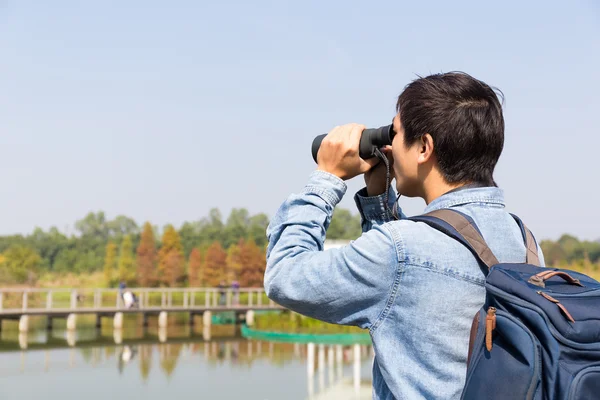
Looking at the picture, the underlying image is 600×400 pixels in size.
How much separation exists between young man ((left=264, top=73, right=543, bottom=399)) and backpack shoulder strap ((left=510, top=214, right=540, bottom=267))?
2 cm

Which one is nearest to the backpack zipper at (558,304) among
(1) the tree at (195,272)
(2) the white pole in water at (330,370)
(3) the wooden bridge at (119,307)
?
(2) the white pole in water at (330,370)

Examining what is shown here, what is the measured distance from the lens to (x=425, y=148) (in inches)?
48.6

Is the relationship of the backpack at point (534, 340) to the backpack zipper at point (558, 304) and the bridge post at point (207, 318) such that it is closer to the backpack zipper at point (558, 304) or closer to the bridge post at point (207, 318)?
the backpack zipper at point (558, 304)

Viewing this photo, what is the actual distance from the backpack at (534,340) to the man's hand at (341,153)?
366 mm

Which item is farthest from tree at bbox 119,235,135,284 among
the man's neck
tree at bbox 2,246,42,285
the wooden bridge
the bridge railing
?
the man's neck

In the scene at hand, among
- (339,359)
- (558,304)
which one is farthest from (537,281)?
(339,359)

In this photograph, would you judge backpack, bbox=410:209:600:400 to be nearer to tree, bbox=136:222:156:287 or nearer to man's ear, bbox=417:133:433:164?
man's ear, bbox=417:133:433:164

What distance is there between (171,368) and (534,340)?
13563 millimetres

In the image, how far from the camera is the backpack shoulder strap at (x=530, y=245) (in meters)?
1.25

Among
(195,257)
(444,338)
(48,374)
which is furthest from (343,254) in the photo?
(195,257)

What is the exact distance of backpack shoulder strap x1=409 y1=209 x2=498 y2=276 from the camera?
1.15 m

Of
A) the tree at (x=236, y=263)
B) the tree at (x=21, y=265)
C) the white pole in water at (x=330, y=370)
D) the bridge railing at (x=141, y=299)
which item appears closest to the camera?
the white pole in water at (x=330, y=370)

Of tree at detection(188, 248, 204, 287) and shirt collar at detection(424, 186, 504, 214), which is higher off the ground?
shirt collar at detection(424, 186, 504, 214)

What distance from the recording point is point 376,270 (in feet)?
3.71
